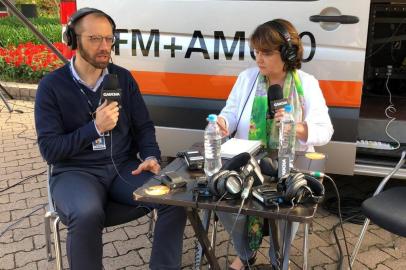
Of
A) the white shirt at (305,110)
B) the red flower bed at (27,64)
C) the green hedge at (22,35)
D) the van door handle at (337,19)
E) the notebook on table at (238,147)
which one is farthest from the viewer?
the green hedge at (22,35)

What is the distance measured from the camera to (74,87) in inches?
94.7

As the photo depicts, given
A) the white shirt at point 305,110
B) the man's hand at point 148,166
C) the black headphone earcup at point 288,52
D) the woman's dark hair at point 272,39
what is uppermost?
the woman's dark hair at point 272,39

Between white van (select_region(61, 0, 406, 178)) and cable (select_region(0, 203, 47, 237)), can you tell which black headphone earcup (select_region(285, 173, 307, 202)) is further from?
Answer: cable (select_region(0, 203, 47, 237))

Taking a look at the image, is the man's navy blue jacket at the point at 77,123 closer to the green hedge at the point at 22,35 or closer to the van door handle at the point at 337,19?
the van door handle at the point at 337,19

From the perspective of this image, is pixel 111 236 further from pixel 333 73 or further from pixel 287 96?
pixel 333 73

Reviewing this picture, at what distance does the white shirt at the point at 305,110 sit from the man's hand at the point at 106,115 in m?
0.66

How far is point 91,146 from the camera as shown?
2.43 m

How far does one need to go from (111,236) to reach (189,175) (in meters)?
1.35

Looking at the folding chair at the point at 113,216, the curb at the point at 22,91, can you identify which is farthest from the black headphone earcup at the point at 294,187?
the curb at the point at 22,91

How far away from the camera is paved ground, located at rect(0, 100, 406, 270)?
2.78 m

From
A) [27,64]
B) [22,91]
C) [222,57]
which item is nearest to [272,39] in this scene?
[222,57]

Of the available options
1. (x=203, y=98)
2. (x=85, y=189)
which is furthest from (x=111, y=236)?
(x=203, y=98)

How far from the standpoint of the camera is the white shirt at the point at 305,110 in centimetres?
239

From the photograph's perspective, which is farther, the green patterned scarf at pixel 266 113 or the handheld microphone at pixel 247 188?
the green patterned scarf at pixel 266 113
